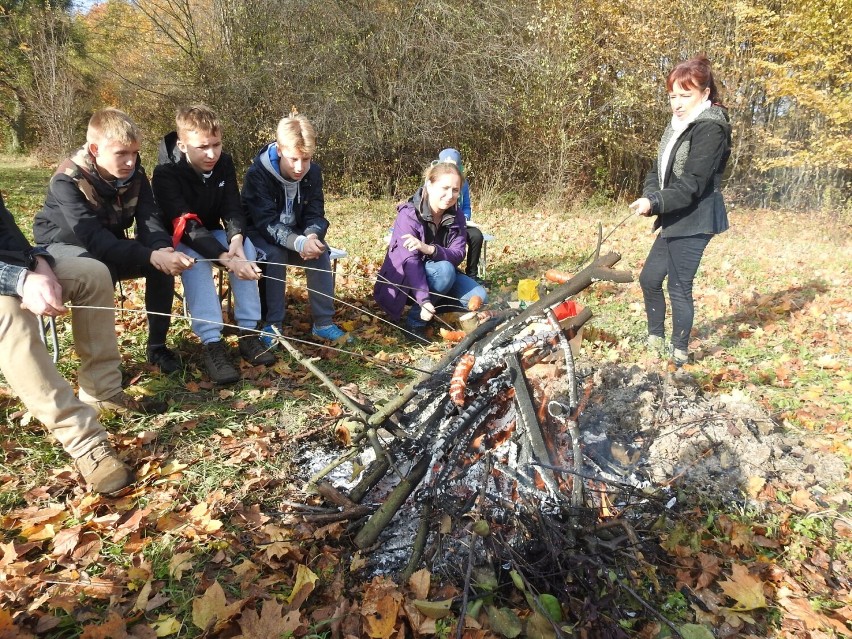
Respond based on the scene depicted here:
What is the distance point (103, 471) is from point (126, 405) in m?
0.65

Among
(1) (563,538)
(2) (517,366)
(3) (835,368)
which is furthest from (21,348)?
(3) (835,368)

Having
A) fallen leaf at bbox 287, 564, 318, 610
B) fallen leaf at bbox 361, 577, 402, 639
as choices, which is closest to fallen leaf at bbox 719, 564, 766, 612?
fallen leaf at bbox 361, 577, 402, 639

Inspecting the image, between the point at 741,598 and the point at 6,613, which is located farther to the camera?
the point at 741,598

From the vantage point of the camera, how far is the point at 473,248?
19.0 feet

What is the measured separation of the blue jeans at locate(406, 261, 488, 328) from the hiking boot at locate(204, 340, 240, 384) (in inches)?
65.2

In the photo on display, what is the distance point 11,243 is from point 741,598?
3.39 meters

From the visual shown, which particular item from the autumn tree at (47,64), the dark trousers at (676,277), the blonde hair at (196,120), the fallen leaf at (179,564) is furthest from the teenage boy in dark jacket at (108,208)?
the autumn tree at (47,64)

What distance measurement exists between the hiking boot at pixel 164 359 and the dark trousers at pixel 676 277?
3388mm

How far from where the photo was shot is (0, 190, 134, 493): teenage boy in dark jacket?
2160mm

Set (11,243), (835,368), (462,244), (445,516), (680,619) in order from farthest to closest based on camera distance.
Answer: (462,244) < (835,368) < (11,243) < (445,516) < (680,619)

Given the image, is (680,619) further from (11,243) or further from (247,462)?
(11,243)

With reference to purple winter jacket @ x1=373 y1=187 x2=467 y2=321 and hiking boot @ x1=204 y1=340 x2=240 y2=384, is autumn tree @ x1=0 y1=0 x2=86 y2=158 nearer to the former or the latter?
purple winter jacket @ x1=373 y1=187 x2=467 y2=321

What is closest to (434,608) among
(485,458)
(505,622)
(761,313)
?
(505,622)

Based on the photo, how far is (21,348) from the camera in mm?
2193
